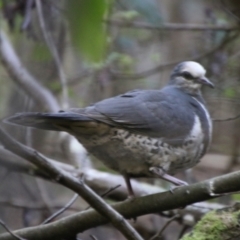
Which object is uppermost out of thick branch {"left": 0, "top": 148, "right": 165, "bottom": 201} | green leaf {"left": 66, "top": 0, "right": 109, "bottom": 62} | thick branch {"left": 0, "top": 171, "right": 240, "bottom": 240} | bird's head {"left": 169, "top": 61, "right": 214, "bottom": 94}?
green leaf {"left": 66, "top": 0, "right": 109, "bottom": 62}

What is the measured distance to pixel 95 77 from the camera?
5.16 metres

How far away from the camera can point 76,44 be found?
793 millimetres

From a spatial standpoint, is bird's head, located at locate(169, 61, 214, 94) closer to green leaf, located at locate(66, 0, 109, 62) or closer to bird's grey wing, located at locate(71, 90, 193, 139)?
bird's grey wing, located at locate(71, 90, 193, 139)

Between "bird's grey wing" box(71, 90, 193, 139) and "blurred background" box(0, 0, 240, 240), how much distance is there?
441 millimetres

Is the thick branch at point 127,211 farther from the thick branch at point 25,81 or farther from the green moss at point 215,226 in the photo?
the thick branch at point 25,81

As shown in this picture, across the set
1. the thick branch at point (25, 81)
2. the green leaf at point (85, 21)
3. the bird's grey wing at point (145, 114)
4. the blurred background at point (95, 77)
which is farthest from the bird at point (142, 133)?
the thick branch at point (25, 81)

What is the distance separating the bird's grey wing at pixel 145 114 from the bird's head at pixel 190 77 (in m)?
0.29

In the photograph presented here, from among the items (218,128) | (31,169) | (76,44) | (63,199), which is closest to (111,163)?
(31,169)

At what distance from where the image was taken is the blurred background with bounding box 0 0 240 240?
370 centimetres

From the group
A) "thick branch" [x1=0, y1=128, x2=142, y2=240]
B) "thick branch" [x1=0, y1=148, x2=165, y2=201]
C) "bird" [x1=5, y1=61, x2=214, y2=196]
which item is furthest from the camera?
"thick branch" [x1=0, y1=148, x2=165, y2=201]

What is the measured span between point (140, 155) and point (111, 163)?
15cm

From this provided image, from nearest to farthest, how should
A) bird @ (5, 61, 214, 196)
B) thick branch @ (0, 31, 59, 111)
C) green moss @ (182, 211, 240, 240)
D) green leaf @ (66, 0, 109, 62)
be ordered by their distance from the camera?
green leaf @ (66, 0, 109, 62) < green moss @ (182, 211, 240, 240) < bird @ (5, 61, 214, 196) < thick branch @ (0, 31, 59, 111)

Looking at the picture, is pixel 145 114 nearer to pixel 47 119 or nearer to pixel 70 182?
pixel 47 119

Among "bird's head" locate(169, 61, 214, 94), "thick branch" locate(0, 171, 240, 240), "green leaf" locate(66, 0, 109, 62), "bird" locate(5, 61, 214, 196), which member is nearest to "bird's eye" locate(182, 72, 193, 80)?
"bird's head" locate(169, 61, 214, 94)
